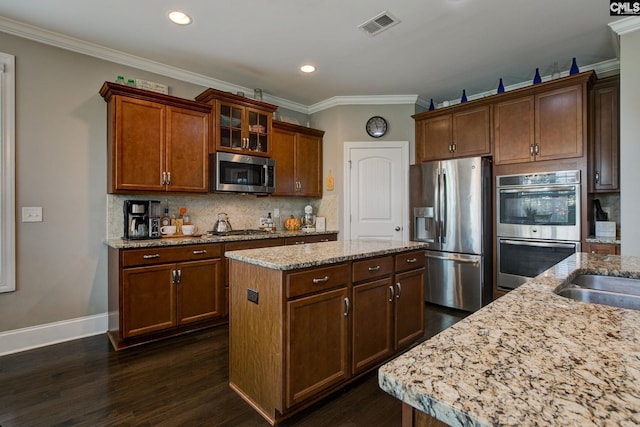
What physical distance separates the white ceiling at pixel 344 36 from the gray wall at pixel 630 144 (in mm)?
356

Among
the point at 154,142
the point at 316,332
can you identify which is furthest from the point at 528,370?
the point at 154,142

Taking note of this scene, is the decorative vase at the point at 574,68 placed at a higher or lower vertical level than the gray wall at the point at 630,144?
higher

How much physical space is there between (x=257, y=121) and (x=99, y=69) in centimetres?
162

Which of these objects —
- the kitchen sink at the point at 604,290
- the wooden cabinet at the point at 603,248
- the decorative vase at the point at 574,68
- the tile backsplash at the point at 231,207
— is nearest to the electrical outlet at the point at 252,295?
the kitchen sink at the point at 604,290

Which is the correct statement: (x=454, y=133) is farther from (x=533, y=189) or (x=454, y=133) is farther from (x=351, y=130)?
(x=351, y=130)

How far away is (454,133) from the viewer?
13.4ft

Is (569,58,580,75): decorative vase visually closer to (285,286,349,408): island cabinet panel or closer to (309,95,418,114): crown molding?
(309,95,418,114): crown molding

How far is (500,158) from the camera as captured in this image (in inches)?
145

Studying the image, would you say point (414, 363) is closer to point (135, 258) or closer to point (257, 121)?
point (135, 258)

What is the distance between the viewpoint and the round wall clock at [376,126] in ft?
15.0

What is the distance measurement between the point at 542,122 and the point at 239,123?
327 cm

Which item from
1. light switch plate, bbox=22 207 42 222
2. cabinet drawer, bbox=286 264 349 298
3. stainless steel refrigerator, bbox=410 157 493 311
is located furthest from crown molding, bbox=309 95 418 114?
light switch plate, bbox=22 207 42 222

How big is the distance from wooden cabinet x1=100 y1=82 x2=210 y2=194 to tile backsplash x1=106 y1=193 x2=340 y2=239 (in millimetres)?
309

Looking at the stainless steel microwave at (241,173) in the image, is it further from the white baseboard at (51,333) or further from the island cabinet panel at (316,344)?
the island cabinet panel at (316,344)
